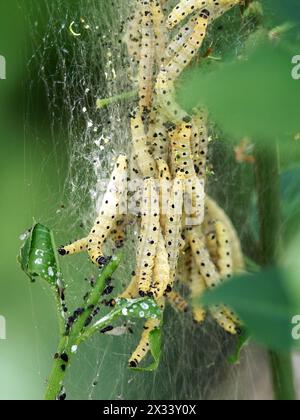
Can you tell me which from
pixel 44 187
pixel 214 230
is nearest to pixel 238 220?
pixel 214 230

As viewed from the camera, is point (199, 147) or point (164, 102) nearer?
point (164, 102)

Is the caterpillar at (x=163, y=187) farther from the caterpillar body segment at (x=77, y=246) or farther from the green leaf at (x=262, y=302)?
the green leaf at (x=262, y=302)

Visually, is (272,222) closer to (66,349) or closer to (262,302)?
(66,349)

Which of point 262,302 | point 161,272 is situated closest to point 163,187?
point 161,272

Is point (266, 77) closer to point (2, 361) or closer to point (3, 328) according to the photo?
point (3, 328)

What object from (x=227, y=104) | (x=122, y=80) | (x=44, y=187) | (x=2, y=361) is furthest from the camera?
(x=2, y=361)
